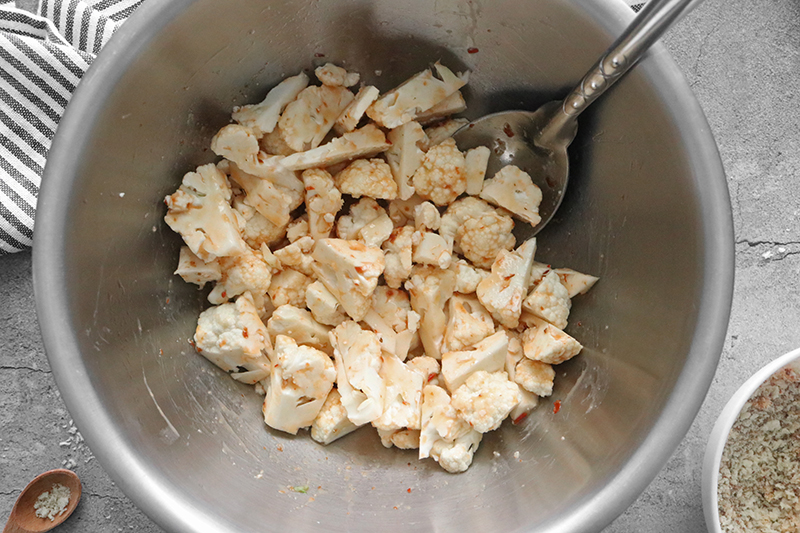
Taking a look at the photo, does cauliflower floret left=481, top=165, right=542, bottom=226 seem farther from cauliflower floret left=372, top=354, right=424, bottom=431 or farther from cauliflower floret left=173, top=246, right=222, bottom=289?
cauliflower floret left=173, top=246, right=222, bottom=289

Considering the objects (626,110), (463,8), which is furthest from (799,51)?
(463,8)

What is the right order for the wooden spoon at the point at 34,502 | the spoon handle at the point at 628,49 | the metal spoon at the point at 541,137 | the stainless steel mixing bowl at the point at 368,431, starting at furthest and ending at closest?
the wooden spoon at the point at 34,502 < the metal spoon at the point at 541,137 < the stainless steel mixing bowl at the point at 368,431 < the spoon handle at the point at 628,49

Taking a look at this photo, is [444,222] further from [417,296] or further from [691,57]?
[691,57]

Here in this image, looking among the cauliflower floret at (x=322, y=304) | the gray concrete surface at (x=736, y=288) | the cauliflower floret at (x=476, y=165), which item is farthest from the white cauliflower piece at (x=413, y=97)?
the gray concrete surface at (x=736, y=288)

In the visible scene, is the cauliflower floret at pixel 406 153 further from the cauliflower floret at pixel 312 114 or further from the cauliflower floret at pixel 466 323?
the cauliflower floret at pixel 466 323

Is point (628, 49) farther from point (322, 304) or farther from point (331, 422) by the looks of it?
point (331, 422)

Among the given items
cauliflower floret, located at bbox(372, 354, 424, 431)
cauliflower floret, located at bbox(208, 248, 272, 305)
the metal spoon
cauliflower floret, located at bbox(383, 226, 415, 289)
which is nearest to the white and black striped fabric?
the metal spoon

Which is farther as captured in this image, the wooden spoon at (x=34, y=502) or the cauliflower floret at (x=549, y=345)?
the wooden spoon at (x=34, y=502)
